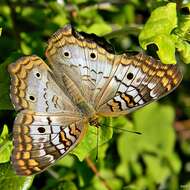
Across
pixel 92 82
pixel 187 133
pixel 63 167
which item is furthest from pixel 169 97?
pixel 92 82

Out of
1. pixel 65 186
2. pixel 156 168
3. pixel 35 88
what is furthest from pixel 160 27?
pixel 156 168

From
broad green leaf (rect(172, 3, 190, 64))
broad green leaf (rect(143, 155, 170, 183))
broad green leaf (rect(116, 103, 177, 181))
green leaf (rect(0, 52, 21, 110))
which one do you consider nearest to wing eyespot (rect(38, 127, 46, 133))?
green leaf (rect(0, 52, 21, 110))

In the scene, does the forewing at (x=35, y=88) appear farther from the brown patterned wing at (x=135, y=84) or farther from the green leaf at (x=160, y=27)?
the green leaf at (x=160, y=27)

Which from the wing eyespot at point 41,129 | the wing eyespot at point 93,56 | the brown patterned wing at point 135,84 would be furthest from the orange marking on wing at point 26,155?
the wing eyespot at point 93,56

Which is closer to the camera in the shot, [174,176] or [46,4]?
[46,4]

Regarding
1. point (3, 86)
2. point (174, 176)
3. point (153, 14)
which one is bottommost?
point (174, 176)

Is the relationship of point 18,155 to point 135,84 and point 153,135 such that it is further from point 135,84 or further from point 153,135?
point 153,135

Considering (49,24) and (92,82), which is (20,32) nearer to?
(49,24)
